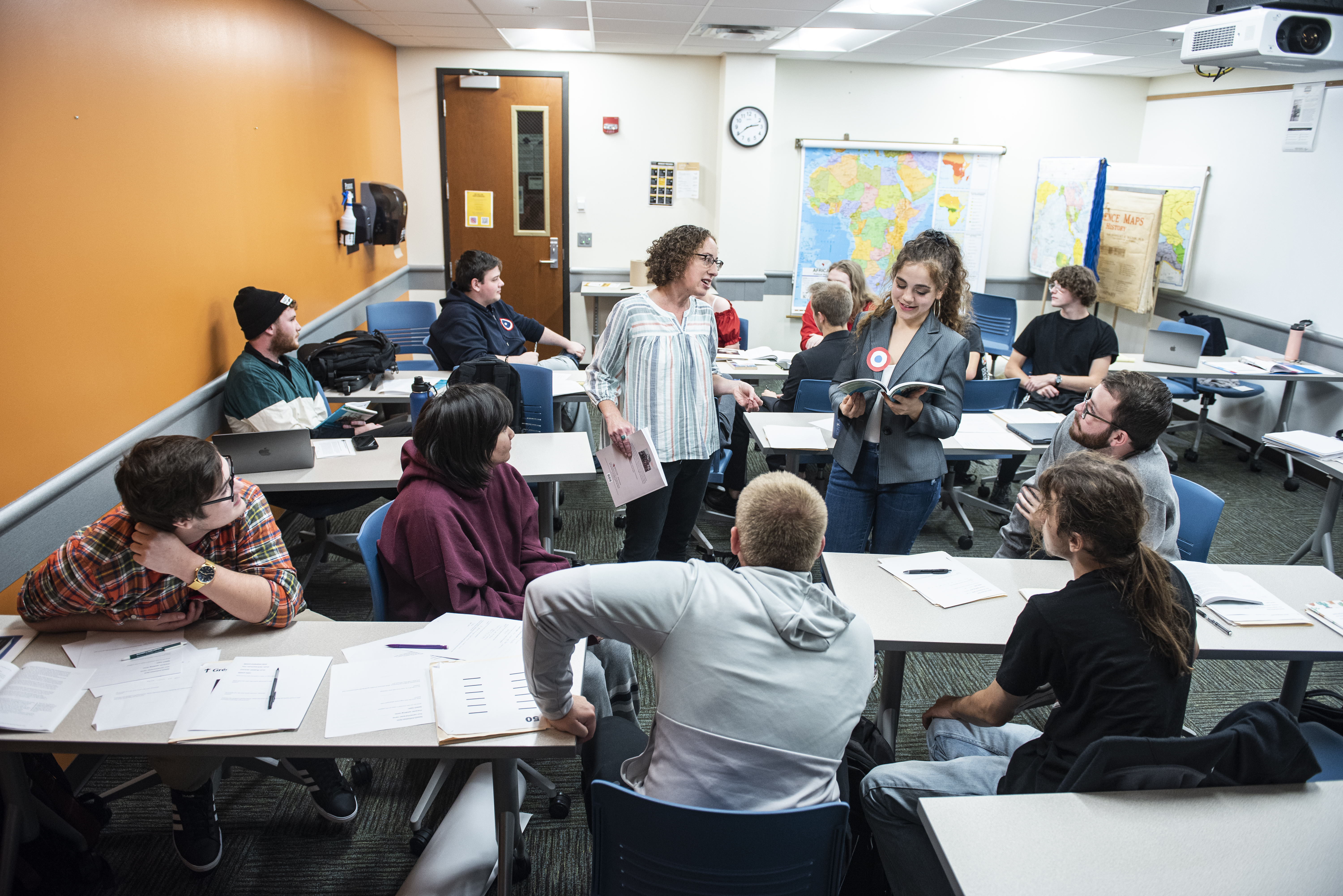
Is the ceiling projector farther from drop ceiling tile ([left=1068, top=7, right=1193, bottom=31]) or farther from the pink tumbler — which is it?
the pink tumbler

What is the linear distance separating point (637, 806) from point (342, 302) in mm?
4837

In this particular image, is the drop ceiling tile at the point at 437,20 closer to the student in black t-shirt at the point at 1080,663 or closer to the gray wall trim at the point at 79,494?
the gray wall trim at the point at 79,494

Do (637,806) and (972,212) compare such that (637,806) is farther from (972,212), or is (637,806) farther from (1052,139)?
(1052,139)

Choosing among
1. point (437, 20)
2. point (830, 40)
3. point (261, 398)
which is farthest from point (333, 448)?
point (830, 40)

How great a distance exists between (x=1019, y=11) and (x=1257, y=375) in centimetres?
268

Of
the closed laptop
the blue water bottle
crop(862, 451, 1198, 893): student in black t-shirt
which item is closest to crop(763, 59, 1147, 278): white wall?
the closed laptop

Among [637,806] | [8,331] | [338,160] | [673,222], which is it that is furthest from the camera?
[673,222]

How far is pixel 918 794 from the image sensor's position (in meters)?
1.76

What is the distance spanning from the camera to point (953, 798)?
5.18 ft

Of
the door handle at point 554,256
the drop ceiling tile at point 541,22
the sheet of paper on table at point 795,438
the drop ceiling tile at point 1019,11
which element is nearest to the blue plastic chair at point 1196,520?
the sheet of paper on table at point 795,438

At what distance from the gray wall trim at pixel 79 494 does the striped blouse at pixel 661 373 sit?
150 cm

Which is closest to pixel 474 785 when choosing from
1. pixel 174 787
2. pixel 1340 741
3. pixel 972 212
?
pixel 174 787

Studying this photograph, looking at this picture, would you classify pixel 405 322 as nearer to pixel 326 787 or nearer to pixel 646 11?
pixel 646 11

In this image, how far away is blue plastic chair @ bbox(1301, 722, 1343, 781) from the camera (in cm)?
193
